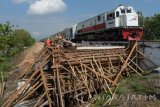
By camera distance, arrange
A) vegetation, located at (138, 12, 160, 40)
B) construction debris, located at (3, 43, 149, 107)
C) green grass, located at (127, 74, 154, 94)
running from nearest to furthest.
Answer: green grass, located at (127, 74, 154, 94)
construction debris, located at (3, 43, 149, 107)
vegetation, located at (138, 12, 160, 40)

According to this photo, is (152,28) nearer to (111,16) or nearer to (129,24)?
(111,16)

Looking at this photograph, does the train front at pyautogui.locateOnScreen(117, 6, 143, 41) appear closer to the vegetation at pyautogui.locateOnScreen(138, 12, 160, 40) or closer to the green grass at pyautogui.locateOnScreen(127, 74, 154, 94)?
the green grass at pyautogui.locateOnScreen(127, 74, 154, 94)

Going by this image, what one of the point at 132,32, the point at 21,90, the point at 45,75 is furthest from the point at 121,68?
the point at 132,32

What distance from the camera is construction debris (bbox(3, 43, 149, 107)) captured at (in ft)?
55.5

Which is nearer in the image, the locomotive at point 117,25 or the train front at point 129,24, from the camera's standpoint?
the train front at point 129,24

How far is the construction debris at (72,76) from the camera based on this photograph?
55.5 ft

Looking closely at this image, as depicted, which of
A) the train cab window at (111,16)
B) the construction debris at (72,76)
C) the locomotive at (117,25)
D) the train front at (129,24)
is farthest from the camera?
the train cab window at (111,16)

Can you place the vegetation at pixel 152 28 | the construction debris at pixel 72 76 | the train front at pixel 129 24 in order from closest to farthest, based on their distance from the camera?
1. the construction debris at pixel 72 76
2. the train front at pixel 129 24
3. the vegetation at pixel 152 28

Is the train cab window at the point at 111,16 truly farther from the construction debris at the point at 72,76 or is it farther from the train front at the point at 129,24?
the construction debris at the point at 72,76

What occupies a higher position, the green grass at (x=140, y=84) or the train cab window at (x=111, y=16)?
the train cab window at (x=111, y=16)

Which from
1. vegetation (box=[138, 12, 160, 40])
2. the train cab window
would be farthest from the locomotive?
vegetation (box=[138, 12, 160, 40])

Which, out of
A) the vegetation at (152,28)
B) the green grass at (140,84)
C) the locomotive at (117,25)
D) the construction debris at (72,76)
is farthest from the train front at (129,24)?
the vegetation at (152,28)

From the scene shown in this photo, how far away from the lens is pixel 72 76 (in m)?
17.8

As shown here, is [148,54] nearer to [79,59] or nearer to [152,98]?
[79,59]
